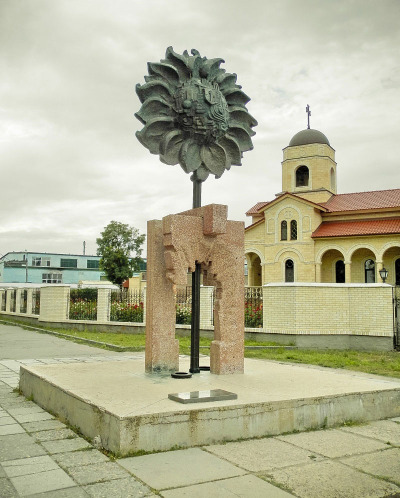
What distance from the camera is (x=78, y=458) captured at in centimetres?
429

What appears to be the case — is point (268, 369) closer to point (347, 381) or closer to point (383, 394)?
point (347, 381)

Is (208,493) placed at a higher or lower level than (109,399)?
lower

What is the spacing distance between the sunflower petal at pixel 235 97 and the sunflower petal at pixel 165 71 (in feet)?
2.55

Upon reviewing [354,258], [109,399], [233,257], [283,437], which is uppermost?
[354,258]

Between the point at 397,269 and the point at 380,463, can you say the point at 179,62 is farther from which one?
the point at 397,269

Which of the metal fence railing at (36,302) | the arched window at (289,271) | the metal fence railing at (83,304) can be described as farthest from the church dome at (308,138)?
the metal fence railing at (83,304)

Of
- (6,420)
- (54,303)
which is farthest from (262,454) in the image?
(54,303)

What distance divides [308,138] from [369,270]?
438 inches

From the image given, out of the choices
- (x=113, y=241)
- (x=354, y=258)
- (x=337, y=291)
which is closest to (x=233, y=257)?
(x=337, y=291)

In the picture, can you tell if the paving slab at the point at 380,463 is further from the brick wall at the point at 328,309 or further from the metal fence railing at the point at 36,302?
the metal fence railing at the point at 36,302

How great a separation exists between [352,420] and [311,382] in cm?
76

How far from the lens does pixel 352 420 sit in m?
5.61

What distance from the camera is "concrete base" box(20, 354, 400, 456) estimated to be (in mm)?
4469

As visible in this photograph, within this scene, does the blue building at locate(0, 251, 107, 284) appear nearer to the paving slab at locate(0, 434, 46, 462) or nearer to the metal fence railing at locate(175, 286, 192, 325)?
the metal fence railing at locate(175, 286, 192, 325)
